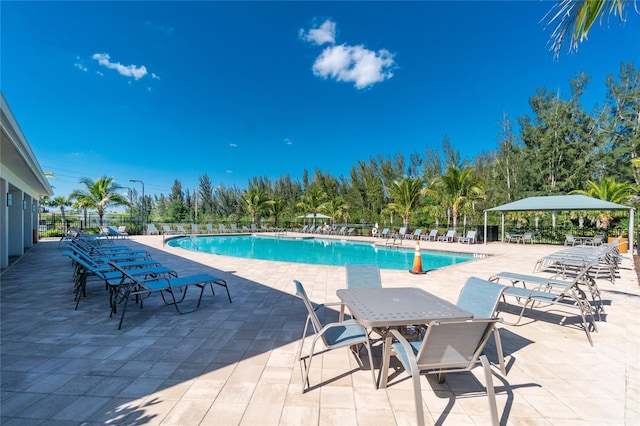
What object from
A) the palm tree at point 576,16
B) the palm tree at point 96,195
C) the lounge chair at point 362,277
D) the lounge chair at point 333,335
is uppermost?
the palm tree at point 576,16

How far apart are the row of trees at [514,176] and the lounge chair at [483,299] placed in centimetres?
1589

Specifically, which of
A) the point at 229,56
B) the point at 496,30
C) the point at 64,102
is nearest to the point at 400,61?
the point at 496,30

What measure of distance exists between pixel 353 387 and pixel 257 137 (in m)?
34.4

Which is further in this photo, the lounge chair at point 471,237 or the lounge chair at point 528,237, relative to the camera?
the lounge chair at point 471,237

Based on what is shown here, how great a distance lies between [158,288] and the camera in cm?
382

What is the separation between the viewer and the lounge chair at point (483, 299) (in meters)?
2.48

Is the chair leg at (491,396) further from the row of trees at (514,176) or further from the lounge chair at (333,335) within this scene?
the row of trees at (514,176)

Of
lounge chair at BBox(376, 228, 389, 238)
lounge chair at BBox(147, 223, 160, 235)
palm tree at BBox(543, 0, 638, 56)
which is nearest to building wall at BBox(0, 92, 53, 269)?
lounge chair at BBox(147, 223, 160, 235)

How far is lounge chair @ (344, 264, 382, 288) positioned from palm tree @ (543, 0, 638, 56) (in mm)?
3739

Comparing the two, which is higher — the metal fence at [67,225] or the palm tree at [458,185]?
the palm tree at [458,185]

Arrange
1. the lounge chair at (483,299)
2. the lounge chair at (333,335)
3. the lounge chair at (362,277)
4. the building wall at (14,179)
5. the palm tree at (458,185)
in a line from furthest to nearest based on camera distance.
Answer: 1. the palm tree at (458,185)
2. the building wall at (14,179)
3. the lounge chair at (362,277)
4. the lounge chair at (483,299)
5. the lounge chair at (333,335)

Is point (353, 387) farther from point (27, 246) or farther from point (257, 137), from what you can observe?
point (257, 137)

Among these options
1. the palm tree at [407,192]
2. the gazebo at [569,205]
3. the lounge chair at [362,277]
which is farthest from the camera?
the palm tree at [407,192]

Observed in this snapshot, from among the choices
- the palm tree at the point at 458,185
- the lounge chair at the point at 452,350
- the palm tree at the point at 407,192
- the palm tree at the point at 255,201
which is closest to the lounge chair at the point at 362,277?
the lounge chair at the point at 452,350
